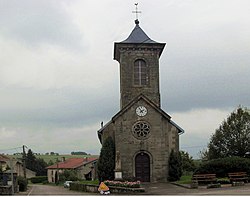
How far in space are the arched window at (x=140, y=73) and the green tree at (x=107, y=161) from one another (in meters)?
6.37

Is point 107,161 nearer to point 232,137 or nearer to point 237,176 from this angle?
point 237,176

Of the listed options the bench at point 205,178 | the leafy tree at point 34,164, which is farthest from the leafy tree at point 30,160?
the bench at point 205,178

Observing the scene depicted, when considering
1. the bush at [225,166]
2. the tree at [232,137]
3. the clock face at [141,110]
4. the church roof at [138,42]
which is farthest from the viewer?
the tree at [232,137]

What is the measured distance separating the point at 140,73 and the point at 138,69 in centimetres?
42

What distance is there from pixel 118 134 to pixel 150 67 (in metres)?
7.29

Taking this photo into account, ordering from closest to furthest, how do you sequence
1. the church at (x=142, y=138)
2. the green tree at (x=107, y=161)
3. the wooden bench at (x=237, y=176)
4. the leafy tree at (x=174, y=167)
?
the wooden bench at (x=237, y=176), the leafy tree at (x=174, y=167), the green tree at (x=107, y=161), the church at (x=142, y=138)

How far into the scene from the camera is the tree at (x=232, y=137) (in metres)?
44.7

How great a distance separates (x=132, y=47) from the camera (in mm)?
36344

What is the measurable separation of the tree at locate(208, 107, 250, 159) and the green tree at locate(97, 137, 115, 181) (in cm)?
1727

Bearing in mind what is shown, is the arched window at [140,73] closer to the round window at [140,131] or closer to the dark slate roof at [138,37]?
the dark slate roof at [138,37]

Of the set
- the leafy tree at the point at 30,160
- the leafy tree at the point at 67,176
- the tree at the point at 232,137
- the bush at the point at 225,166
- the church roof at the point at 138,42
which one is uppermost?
the church roof at the point at 138,42

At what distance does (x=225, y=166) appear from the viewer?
28.4 meters

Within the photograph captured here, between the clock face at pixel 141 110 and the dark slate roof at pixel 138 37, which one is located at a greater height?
the dark slate roof at pixel 138 37

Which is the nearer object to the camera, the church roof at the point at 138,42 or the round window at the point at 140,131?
the round window at the point at 140,131
